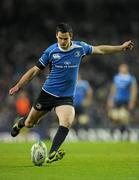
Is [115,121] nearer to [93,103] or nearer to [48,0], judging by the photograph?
[93,103]

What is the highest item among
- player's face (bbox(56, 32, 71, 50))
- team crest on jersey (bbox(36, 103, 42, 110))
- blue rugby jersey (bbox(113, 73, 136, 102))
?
player's face (bbox(56, 32, 71, 50))

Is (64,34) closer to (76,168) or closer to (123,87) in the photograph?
(76,168)

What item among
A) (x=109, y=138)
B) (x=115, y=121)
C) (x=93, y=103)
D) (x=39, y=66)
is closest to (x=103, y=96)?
(x=93, y=103)

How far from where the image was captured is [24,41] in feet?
100

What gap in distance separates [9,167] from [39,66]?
1820 millimetres

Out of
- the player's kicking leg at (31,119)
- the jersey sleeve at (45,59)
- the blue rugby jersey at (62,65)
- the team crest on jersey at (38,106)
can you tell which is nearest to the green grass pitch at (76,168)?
the player's kicking leg at (31,119)

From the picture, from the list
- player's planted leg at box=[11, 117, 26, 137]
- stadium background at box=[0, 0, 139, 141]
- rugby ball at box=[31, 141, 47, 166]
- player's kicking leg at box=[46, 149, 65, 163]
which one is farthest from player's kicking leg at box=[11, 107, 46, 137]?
stadium background at box=[0, 0, 139, 141]

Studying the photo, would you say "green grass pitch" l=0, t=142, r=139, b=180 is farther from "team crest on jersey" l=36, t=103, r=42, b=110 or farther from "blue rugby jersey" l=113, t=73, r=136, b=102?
"blue rugby jersey" l=113, t=73, r=136, b=102

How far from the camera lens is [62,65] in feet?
39.0

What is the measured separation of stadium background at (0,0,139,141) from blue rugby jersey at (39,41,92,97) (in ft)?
46.8

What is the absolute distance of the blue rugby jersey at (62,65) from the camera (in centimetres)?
1184

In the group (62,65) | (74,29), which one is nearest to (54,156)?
(62,65)

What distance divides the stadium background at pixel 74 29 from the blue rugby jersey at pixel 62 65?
14.3 metres

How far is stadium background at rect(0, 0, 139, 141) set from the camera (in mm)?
28252
